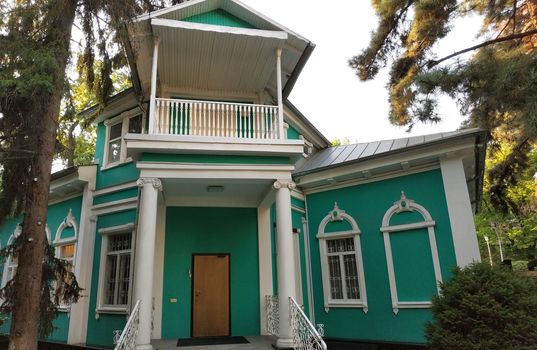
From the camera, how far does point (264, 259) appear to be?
9.79 m

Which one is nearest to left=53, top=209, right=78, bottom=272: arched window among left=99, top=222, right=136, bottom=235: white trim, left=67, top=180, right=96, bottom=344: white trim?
left=67, top=180, right=96, bottom=344: white trim

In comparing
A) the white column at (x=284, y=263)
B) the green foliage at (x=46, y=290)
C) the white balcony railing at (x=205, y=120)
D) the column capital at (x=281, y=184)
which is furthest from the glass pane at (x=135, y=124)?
the white column at (x=284, y=263)

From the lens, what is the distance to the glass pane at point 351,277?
945cm

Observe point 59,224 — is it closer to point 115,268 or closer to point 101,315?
point 115,268

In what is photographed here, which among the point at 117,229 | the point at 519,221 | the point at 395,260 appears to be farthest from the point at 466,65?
the point at 519,221

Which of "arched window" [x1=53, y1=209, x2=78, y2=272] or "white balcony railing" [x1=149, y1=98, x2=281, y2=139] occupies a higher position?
"white balcony railing" [x1=149, y1=98, x2=281, y2=139]

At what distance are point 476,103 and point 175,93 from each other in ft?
23.8

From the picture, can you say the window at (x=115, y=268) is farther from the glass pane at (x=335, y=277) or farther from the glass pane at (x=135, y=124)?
the glass pane at (x=335, y=277)

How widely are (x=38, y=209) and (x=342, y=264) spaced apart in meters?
7.10

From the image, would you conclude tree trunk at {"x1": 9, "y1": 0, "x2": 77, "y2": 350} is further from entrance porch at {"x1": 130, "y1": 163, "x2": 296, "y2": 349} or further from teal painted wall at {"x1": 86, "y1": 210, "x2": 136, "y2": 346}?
teal painted wall at {"x1": 86, "y1": 210, "x2": 136, "y2": 346}

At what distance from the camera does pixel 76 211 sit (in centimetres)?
1070

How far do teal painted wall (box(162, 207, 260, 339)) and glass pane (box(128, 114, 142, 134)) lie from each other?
2.67 metres

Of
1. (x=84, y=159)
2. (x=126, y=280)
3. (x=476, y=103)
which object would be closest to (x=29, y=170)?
(x=126, y=280)

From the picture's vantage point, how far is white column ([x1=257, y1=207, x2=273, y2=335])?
930 centimetres
